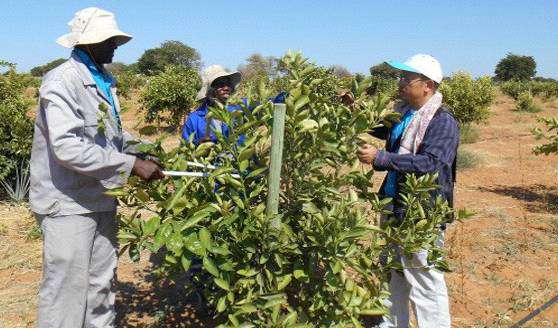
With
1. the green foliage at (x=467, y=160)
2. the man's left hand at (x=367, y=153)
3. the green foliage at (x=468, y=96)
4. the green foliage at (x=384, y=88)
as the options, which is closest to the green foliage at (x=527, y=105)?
the green foliage at (x=384, y=88)

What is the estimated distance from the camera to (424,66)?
2.42 meters

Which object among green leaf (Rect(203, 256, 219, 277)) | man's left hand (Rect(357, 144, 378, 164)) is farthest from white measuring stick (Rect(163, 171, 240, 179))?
man's left hand (Rect(357, 144, 378, 164))

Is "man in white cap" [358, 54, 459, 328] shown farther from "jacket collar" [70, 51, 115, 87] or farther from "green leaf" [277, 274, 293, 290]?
"jacket collar" [70, 51, 115, 87]

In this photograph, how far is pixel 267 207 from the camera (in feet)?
5.90

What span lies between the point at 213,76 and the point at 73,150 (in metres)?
1.42

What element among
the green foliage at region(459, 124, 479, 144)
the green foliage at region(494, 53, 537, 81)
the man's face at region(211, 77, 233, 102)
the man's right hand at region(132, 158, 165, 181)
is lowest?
the green foliage at region(459, 124, 479, 144)

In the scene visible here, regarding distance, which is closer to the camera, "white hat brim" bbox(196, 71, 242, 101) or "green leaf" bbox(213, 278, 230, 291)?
"green leaf" bbox(213, 278, 230, 291)

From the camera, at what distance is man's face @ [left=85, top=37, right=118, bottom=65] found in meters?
2.15

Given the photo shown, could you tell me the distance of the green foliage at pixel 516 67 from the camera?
51.8m

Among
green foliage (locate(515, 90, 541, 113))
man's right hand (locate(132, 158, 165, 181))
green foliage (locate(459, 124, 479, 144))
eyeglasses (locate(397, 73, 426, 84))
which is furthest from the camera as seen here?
green foliage (locate(515, 90, 541, 113))

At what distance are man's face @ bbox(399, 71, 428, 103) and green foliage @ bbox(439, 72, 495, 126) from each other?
386 inches

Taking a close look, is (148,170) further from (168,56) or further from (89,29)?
(168,56)

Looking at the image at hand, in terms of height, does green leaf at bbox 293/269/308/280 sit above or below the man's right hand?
below

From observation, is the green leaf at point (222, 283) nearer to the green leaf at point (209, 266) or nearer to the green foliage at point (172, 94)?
the green leaf at point (209, 266)
